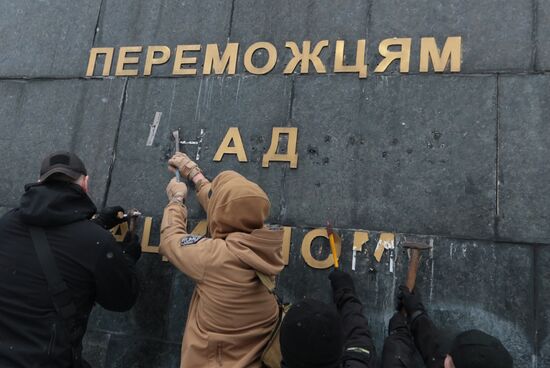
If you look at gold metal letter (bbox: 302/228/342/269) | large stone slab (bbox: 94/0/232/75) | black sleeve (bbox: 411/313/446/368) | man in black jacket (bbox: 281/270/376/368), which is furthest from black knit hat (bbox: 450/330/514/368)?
large stone slab (bbox: 94/0/232/75)

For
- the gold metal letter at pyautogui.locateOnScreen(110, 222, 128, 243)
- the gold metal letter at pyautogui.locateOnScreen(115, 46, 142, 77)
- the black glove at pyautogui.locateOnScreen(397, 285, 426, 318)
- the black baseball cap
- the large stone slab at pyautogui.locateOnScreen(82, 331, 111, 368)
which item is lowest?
the large stone slab at pyautogui.locateOnScreen(82, 331, 111, 368)

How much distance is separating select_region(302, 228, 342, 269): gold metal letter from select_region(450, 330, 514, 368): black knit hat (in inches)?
58.0

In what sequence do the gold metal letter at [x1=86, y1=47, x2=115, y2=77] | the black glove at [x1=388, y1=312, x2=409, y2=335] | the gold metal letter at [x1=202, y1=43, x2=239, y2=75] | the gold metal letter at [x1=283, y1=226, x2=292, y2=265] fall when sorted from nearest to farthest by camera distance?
the black glove at [x1=388, y1=312, x2=409, y2=335] → the gold metal letter at [x1=283, y1=226, x2=292, y2=265] → the gold metal letter at [x1=202, y1=43, x2=239, y2=75] → the gold metal letter at [x1=86, y1=47, x2=115, y2=77]

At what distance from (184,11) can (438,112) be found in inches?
101

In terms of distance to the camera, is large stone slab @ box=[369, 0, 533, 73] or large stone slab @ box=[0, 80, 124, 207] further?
large stone slab @ box=[0, 80, 124, 207]

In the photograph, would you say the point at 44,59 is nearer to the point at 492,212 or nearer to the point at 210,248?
the point at 210,248

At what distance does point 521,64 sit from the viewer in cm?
375

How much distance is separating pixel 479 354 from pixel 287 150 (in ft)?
7.43

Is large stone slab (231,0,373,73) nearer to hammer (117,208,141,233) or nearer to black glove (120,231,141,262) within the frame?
hammer (117,208,141,233)

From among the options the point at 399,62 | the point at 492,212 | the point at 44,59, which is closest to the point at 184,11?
the point at 44,59

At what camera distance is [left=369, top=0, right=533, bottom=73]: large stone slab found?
12.5ft

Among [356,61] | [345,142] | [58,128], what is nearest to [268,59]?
[356,61]

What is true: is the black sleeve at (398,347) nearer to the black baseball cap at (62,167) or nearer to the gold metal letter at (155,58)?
the black baseball cap at (62,167)

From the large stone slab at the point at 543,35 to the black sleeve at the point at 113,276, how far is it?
10.9ft
